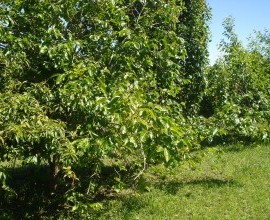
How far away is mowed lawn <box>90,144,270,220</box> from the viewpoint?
6777mm

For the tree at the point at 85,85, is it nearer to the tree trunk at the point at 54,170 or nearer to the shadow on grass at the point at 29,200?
the tree trunk at the point at 54,170

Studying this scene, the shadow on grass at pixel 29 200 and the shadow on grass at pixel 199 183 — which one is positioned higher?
A: the shadow on grass at pixel 199 183

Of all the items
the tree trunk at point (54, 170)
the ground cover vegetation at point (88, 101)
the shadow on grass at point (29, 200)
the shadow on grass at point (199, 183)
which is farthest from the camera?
the shadow on grass at point (199, 183)

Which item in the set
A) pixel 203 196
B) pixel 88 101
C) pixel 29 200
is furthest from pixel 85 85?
pixel 203 196

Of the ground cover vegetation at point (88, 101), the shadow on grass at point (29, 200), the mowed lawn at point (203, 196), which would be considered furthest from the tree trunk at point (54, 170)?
the mowed lawn at point (203, 196)

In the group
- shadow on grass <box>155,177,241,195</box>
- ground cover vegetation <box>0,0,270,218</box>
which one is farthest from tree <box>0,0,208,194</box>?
shadow on grass <box>155,177,241,195</box>

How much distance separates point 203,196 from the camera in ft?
25.2

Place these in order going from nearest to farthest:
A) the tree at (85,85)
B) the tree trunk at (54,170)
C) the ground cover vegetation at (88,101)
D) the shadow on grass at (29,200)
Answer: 1. the tree at (85,85)
2. the ground cover vegetation at (88,101)
3. the tree trunk at (54,170)
4. the shadow on grass at (29,200)

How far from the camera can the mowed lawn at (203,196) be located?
22.2 ft

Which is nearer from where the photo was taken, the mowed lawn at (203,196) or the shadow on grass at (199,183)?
the mowed lawn at (203,196)

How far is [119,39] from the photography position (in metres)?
6.17

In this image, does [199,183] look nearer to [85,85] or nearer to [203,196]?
[203,196]

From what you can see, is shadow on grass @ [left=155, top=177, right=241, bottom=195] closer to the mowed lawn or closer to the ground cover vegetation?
the mowed lawn

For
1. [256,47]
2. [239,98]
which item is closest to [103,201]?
[239,98]
